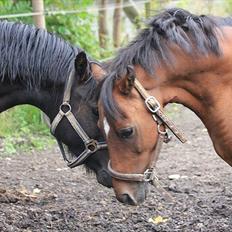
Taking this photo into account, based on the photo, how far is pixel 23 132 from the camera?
702 centimetres

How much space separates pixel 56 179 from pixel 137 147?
251 cm

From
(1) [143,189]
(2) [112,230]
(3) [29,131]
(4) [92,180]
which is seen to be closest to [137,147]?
(1) [143,189]

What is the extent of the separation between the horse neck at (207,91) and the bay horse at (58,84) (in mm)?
635

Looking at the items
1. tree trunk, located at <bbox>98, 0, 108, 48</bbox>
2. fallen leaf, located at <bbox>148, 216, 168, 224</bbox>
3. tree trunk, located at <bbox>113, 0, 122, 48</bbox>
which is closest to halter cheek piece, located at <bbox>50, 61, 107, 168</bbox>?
fallen leaf, located at <bbox>148, 216, 168, 224</bbox>

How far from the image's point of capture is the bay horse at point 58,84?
3.74m

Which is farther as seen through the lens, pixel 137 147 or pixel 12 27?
pixel 12 27

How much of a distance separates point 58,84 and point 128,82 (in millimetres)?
914

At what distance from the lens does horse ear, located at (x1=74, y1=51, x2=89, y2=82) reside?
3605mm

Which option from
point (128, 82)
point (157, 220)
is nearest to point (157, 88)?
point (128, 82)

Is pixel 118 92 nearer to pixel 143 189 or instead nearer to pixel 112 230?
pixel 143 189

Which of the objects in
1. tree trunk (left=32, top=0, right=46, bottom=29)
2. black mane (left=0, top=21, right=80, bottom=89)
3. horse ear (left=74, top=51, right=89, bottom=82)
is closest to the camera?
horse ear (left=74, top=51, right=89, bottom=82)

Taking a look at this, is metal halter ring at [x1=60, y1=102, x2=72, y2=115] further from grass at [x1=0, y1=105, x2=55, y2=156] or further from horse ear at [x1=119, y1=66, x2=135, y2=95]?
grass at [x1=0, y1=105, x2=55, y2=156]

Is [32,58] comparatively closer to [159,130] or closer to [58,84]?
[58,84]

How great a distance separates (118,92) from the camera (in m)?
3.07
